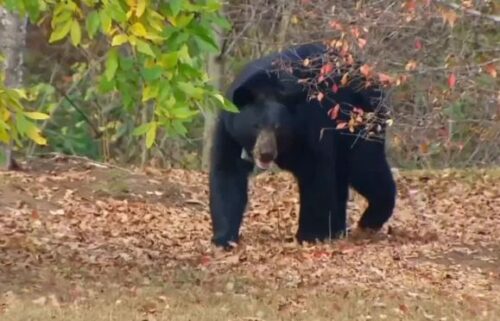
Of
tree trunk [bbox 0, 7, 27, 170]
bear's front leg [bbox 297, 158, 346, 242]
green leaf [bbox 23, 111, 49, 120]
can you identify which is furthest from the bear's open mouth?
tree trunk [bbox 0, 7, 27, 170]

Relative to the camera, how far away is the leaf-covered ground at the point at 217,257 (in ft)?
25.7

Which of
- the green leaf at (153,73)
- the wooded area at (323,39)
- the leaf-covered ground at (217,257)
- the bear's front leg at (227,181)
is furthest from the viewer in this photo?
the bear's front leg at (227,181)

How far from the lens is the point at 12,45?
43.8 feet

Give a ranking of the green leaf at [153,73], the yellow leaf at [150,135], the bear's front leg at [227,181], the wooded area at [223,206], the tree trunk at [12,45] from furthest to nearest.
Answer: the tree trunk at [12,45], the bear's front leg at [227,181], the wooded area at [223,206], the green leaf at [153,73], the yellow leaf at [150,135]

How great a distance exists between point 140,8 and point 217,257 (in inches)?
119

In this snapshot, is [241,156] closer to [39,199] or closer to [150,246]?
[150,246]

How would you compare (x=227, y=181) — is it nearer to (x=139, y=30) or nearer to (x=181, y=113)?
(x=181, y=113)

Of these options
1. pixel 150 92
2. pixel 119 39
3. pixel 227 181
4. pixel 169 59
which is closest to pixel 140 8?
pixel 119 39

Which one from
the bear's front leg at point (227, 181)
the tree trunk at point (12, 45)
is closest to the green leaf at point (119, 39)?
the bear's front leg at point (227, 181)

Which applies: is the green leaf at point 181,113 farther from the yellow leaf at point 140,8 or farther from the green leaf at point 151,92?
the yellow leaf at point 140,8

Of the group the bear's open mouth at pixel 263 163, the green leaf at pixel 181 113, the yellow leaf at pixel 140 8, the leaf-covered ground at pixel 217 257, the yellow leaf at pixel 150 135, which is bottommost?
the leaf-covered ground at pixel 217 257

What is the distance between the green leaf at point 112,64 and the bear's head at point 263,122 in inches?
113

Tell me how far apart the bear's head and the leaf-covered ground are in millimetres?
727

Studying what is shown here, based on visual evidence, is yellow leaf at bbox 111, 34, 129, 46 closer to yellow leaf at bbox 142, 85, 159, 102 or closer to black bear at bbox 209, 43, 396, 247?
yellow leaf at bbox 142, 85, 159, 102
